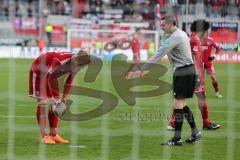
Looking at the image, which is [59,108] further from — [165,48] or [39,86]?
[165,48]

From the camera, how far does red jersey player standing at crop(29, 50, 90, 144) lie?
26.2ft

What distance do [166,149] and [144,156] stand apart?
1.94 ft

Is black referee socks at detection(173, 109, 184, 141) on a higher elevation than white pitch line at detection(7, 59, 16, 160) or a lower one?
higher

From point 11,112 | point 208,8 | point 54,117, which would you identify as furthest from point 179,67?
point 208,8

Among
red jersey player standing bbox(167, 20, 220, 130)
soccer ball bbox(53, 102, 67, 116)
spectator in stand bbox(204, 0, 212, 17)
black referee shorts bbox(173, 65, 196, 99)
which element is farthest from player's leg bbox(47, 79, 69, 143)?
spectator in stand bbox(204, 0, 212, 17)

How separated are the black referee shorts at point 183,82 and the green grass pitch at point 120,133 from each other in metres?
0.70

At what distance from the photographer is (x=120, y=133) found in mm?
9328

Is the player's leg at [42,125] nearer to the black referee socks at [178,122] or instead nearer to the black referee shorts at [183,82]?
the black referee socks at [178,122]

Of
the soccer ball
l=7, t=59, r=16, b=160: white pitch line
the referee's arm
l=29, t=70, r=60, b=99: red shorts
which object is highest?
the referee's arm

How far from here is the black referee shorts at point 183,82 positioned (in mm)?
8156

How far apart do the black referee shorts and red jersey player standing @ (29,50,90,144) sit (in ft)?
3.93

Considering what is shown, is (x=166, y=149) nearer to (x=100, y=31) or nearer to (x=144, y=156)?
(x=144, y=156)

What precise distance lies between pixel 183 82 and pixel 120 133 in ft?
5.33

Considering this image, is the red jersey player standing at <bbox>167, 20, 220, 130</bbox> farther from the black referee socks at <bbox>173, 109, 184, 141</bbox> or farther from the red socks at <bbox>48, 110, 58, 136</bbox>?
the red socks at <bbox>48, 110, 58, 136</bbox>
